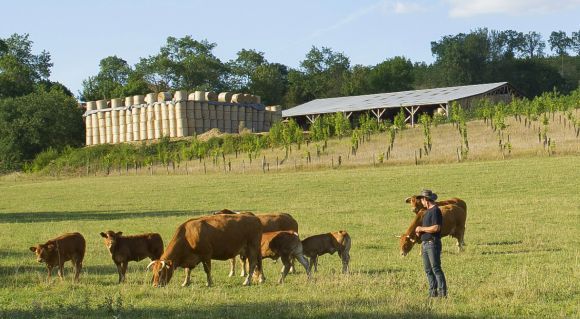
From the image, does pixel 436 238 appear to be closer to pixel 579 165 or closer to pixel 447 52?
pixel 579 165

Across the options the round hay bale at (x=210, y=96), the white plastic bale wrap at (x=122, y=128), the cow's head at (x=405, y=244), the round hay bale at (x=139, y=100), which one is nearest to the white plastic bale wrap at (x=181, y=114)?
the round hay bale at (x=210, y=96)

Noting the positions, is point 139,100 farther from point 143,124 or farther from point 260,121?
point 260,121

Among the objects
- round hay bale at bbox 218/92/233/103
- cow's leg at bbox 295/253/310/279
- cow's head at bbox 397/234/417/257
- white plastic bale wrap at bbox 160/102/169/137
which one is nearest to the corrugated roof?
round hay bale at bbox 218/92/233/103

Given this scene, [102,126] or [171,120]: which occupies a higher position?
[171,120]

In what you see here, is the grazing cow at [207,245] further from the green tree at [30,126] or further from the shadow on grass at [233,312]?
the green tree at [30,126]

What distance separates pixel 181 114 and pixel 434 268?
260 feet

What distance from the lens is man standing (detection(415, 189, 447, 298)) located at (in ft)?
43.2

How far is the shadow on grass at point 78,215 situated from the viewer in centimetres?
3334

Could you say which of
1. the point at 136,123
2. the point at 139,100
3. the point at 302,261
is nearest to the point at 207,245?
the point at 302,261

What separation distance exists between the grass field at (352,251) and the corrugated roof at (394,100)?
128 feet

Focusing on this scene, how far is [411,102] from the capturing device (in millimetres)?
89312

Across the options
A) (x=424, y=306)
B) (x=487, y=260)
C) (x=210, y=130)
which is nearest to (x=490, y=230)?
(x=487, y=260)

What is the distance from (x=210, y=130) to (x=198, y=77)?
47039 mm

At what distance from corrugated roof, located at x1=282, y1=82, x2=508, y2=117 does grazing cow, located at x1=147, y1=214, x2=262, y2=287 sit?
241ft
